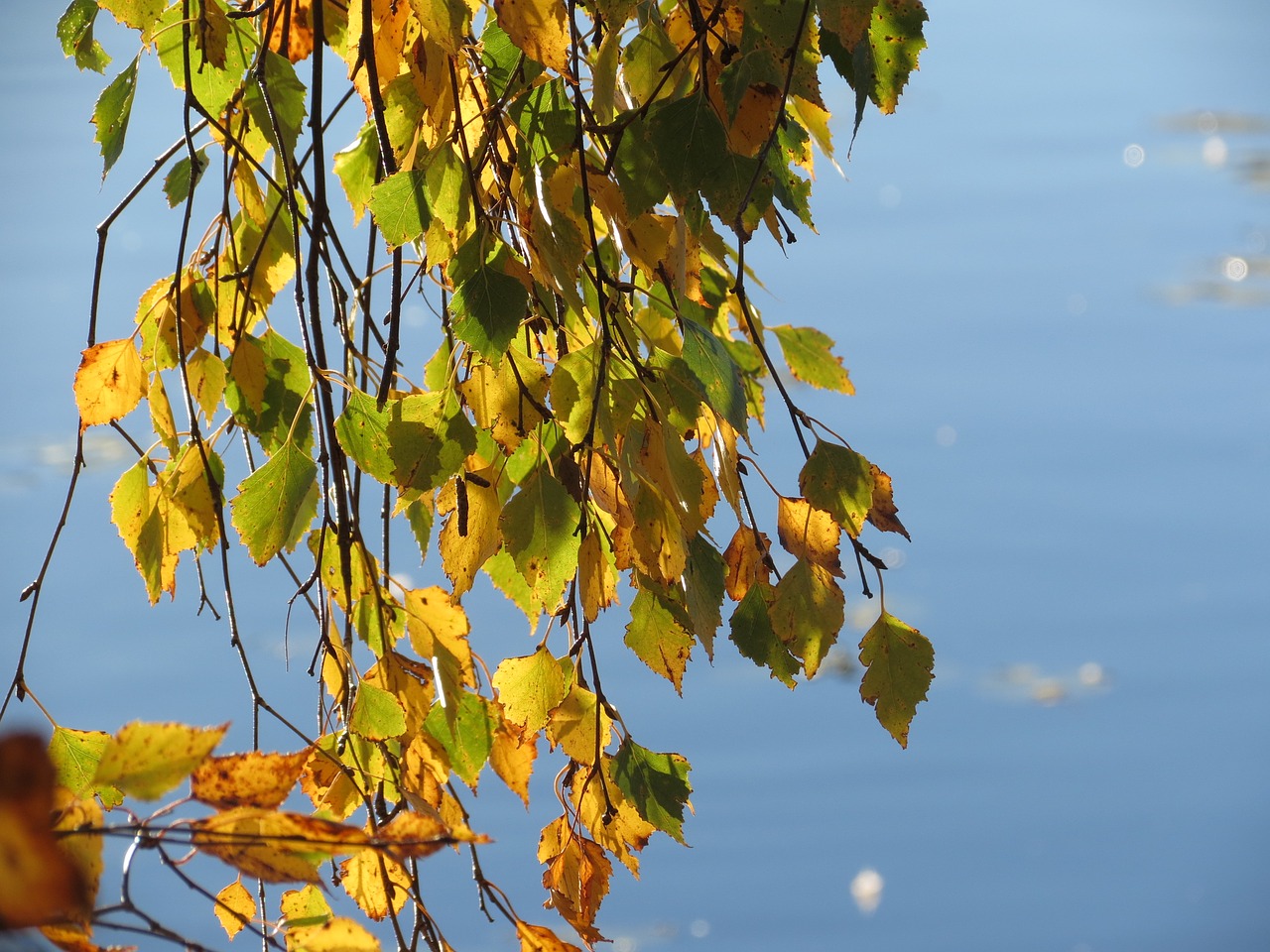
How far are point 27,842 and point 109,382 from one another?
1.02 ft

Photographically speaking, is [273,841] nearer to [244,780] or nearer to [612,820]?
[244,780]

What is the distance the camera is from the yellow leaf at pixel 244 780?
0.31m

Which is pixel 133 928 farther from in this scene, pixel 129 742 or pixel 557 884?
pixel 557 884

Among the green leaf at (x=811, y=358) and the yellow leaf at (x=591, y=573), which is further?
the green leaf at (x=811, y=358)

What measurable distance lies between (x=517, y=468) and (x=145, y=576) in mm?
132

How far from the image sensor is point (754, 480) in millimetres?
1975

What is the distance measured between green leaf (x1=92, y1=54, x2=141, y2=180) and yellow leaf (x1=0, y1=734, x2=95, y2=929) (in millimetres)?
341

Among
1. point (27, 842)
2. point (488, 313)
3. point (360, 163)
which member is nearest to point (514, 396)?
point (488, 313)

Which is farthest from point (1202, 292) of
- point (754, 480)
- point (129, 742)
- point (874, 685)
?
point (129, 742)

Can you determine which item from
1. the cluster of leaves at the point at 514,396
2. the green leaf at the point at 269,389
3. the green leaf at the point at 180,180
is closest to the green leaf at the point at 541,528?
the cluster of leaves at the point at 514,396

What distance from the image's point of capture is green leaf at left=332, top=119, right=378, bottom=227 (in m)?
0.50

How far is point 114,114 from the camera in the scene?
479mm

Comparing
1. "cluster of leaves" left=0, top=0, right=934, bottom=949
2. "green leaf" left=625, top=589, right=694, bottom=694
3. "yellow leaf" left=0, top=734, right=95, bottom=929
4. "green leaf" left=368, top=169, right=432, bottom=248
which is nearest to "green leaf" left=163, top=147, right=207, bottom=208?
"cluster of leaves" left=0, top=0, right=934, bottom=949

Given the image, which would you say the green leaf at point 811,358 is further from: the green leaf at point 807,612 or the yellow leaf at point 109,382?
the yellow leaf at point 109,382
